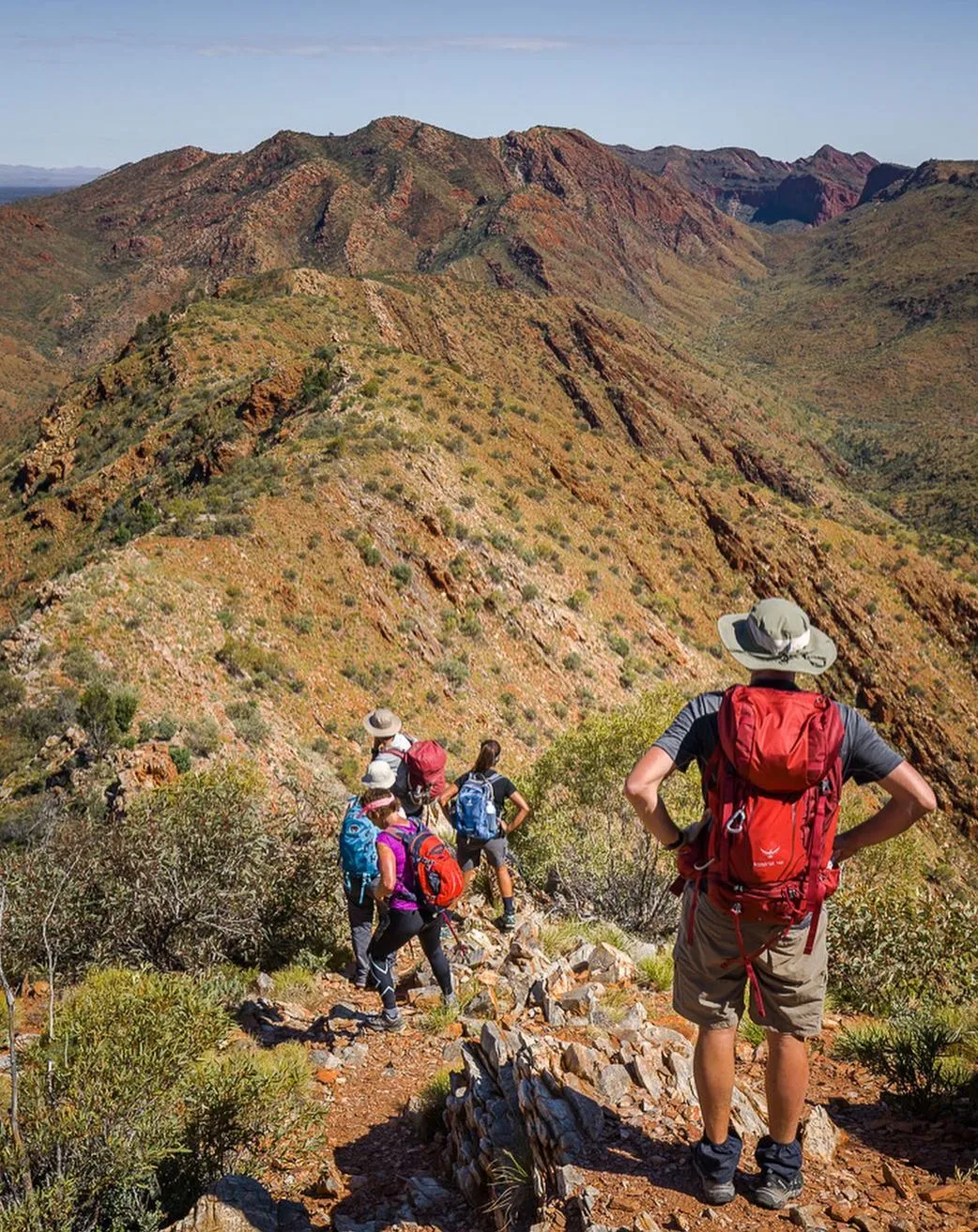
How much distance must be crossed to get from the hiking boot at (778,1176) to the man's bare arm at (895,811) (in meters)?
1.15

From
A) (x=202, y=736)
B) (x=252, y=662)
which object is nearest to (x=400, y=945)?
(x=202, y=736)

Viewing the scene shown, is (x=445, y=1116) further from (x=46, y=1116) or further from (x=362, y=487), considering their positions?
(x=362, y=487)

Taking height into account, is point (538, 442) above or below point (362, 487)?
above

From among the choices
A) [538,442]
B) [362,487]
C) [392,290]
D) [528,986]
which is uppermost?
[392,290]

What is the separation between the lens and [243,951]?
7688mm

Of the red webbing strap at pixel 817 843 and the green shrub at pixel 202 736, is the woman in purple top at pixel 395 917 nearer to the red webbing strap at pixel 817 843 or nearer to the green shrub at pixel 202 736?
the red webbing strap at pixel 817 843

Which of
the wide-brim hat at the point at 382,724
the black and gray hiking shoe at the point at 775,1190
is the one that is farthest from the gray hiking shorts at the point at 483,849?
the black and gray hiking shoe at the point at 775,1190

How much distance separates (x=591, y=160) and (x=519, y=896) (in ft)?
647

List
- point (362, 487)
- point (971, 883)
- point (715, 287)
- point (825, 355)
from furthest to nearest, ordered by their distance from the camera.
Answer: point (715, 287)
point (825, 355)
point (362, 487)
point (971, 883)

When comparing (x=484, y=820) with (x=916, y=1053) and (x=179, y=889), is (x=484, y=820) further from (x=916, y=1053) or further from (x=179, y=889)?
(x=916, y=1053)

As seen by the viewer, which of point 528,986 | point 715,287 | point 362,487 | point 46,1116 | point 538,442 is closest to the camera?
point 46,1116

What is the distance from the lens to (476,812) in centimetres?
768

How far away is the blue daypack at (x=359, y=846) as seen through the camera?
6.11 meters

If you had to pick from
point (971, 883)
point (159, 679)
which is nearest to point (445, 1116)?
point (159, 679)
